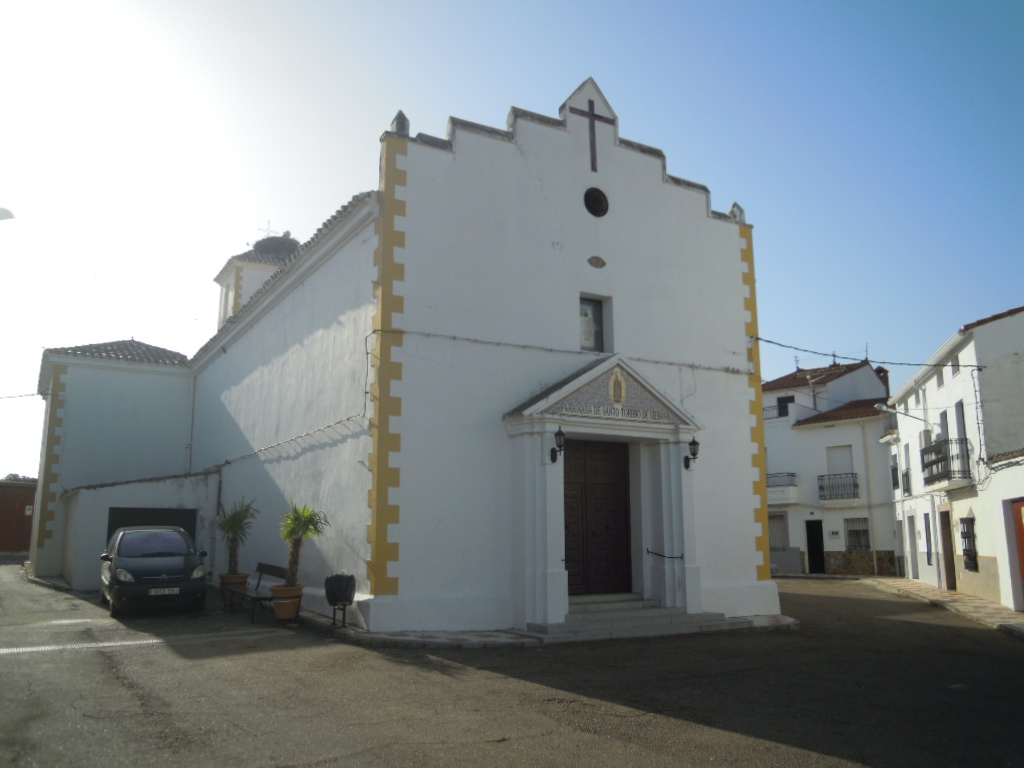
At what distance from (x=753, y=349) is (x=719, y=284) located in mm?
1259

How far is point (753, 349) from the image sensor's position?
14.0 m

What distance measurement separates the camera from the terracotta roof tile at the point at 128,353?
21.7m

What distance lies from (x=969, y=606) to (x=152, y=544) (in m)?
16.0

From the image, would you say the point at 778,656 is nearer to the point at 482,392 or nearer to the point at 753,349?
the point at 482,392

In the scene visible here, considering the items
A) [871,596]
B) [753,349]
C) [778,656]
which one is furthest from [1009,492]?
[778,656]

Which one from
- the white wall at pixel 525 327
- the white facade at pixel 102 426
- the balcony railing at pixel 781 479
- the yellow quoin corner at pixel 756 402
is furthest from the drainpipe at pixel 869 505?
the white facade at pixel 102 426

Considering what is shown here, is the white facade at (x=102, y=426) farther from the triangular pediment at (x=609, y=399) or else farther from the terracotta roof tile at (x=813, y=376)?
the terracotta roof tile at (x=813, y=376)

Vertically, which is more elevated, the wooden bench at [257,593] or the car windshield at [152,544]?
the car windshield at [152,544]

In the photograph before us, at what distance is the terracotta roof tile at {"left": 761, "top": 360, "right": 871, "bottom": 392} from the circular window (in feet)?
75.5

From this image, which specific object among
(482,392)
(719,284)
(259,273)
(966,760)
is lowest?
(966,760)

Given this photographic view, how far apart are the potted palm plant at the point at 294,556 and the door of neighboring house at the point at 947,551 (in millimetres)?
17687

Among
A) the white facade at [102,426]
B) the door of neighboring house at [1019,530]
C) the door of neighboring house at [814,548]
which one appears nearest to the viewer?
the door of neighboring house at [1019,530]

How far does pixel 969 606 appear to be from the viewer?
17.0 meters

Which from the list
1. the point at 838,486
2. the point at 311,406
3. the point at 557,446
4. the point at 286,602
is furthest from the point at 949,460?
the point at 286,602
